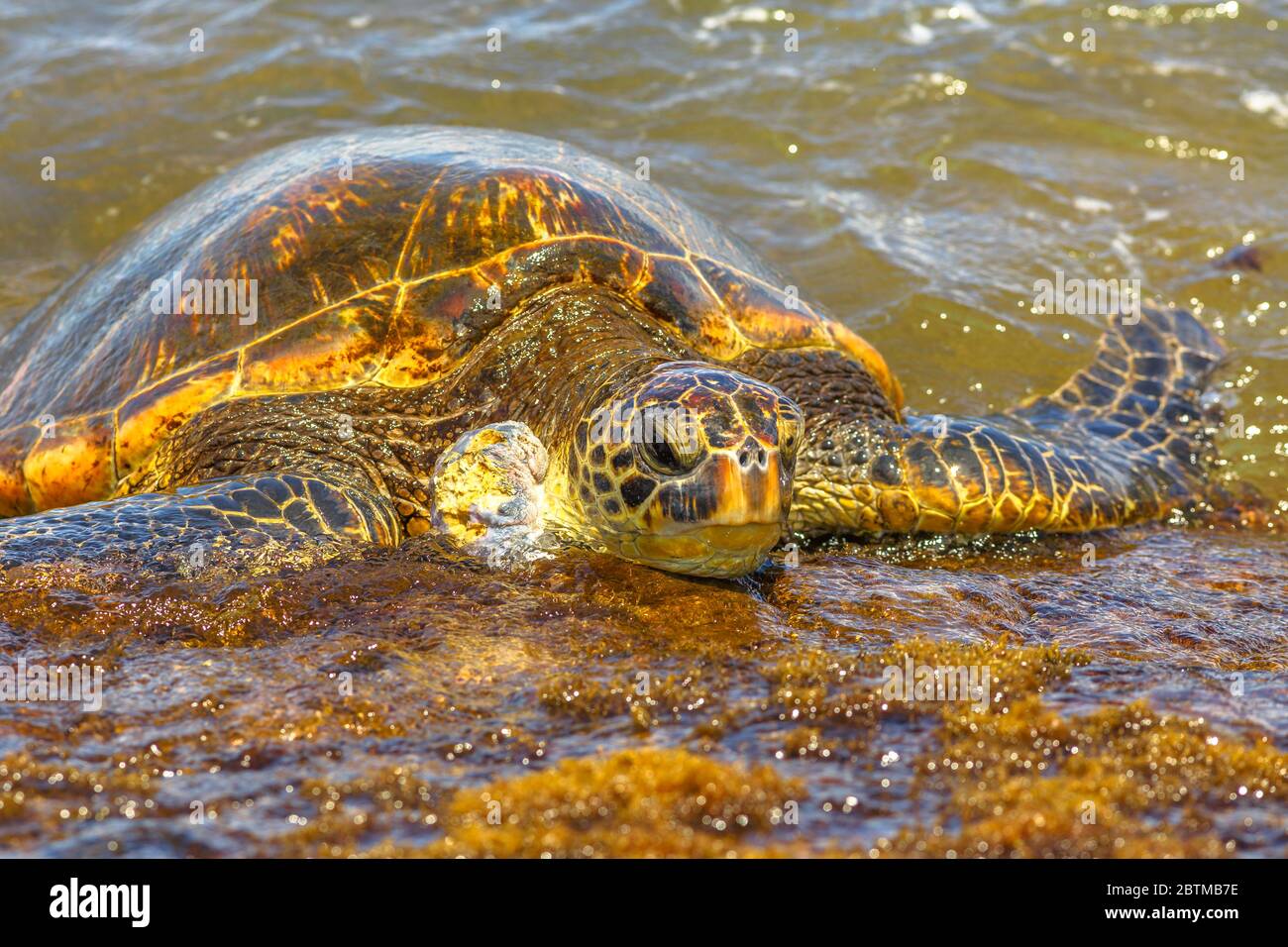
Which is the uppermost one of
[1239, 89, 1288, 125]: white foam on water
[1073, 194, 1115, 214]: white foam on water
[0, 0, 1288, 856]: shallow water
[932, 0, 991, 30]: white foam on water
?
[932, 0, 991, 30]: white foam on water

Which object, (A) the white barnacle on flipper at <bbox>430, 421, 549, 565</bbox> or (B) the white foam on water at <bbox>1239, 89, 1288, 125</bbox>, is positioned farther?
(B) the white foam on water at <bbox>1239, 89, 1288, 125</bbox>

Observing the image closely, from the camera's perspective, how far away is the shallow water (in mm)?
2619

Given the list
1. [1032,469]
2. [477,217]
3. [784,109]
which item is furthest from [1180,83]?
[477,217]

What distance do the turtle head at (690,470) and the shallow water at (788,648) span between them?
0.15 m

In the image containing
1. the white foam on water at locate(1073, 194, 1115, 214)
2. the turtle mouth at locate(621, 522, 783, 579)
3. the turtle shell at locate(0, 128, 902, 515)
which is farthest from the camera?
the white foam on water at locate(1073, 194, 1115, 214)

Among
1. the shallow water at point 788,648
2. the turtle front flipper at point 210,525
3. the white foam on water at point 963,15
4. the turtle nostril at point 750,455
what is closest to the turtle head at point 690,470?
the turtle nostril at point 750,455

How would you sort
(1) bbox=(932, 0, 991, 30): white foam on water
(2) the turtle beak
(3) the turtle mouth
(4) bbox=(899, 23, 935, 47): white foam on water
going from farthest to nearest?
1. (1) bbox=(932, 0, 991, 30): white foam on water
2. (4) bbox=(899, 23, 935, 47): white foam on water
3. (3) the turtle mouth
4. (2) the turtle beak

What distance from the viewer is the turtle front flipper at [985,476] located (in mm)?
4980

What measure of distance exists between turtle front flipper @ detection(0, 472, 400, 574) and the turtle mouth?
3.14 ft

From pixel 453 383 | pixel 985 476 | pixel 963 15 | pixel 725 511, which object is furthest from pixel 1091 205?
pixel 725 511

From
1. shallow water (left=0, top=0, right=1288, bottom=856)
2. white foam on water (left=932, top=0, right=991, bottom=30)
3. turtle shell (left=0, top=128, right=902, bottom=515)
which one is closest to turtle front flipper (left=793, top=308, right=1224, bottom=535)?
shallow water (left=0, top=0, right=1288, bottom=856)

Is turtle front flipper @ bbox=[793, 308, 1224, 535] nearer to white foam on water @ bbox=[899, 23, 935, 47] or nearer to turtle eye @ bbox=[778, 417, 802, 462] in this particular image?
turtle eye @ bbox=[778, 417, 802, 462]

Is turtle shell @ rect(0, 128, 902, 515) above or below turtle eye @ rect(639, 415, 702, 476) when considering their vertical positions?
above

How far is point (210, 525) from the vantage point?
4.01 metres
